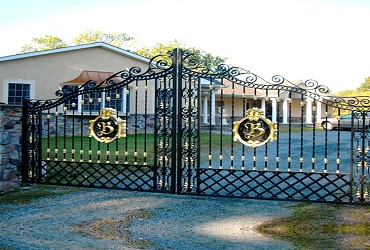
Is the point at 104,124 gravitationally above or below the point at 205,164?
above

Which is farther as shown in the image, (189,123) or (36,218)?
(189,123)

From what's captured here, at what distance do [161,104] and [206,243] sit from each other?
2.95 m

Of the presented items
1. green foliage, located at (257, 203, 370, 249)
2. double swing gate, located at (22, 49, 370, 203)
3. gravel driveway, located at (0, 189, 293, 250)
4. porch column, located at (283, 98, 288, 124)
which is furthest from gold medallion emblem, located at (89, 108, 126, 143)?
porch column, located at (283, 98, 288, 124)

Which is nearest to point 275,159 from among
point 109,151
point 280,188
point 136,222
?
point 109,151

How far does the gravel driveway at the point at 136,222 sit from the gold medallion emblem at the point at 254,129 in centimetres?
96

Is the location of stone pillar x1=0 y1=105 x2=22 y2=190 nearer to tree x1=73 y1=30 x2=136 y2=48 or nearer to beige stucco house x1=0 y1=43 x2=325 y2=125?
beige stucco house x1=0 y1=43 x2=325 y2=125

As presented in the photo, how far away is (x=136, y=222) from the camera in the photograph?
533 cm

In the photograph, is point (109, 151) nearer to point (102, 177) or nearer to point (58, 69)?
point (102, 177)

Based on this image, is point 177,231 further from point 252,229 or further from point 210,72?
point 210,72

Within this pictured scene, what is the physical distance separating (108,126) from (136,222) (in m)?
2.15

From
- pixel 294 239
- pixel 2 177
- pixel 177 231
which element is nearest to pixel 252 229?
pixel 294 239

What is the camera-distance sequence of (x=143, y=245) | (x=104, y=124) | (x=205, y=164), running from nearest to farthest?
(x=143, y=245), (x=104, y=124), (x=205, y=164)

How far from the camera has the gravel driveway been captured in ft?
14.6

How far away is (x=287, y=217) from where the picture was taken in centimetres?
561
